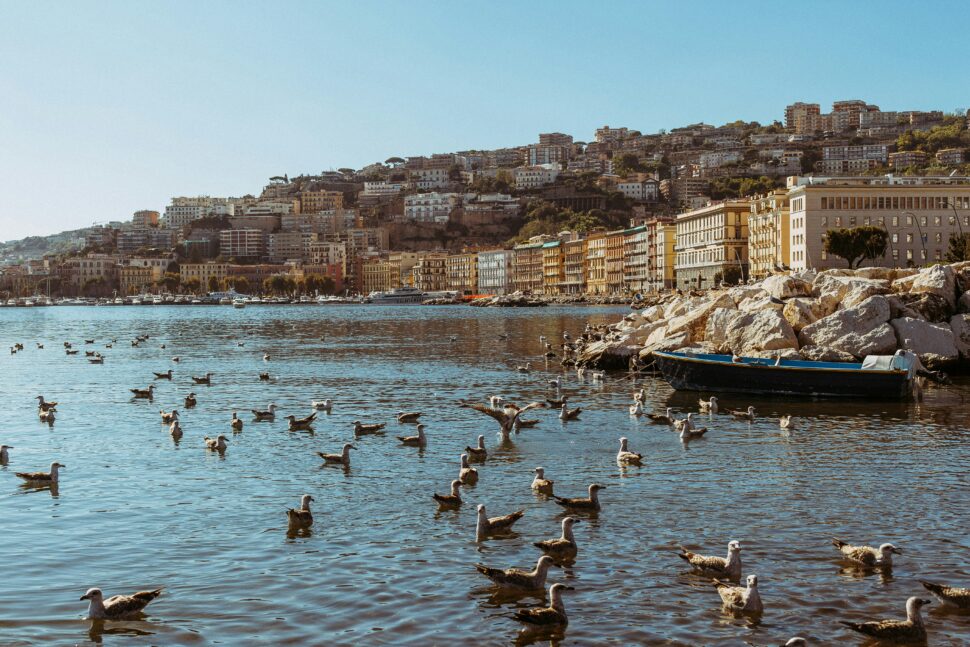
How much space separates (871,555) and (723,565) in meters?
2.03

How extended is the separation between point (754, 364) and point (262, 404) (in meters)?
15.5

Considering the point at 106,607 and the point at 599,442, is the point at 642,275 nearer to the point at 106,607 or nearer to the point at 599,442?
the point at 599,442

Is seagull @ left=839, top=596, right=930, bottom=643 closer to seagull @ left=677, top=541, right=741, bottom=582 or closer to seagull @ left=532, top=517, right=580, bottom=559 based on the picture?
seagull @ left=677, top=541, right=741, bottom=582

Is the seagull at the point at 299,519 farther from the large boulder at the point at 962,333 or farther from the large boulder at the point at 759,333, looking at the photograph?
the large boulder at the point at 962,333

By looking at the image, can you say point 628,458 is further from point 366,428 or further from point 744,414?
point 744,414

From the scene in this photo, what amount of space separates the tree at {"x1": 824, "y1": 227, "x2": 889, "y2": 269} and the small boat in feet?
184

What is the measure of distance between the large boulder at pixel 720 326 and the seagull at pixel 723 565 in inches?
964

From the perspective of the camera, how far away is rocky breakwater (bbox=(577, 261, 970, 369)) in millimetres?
35156

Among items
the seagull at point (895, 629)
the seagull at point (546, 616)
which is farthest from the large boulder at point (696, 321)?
the seagull at point (546, 616)

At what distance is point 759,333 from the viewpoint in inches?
1428

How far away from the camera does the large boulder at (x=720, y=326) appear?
→ 123ft

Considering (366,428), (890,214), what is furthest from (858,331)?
(890,214)

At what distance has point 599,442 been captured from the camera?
2420 centimetres

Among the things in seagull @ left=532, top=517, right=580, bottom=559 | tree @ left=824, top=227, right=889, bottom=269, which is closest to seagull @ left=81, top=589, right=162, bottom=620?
seagull @ left=532, top=517, right=580, bottom=559
